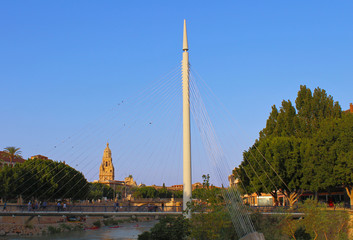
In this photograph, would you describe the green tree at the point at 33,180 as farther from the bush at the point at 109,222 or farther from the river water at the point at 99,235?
the bush at the point at 109,222

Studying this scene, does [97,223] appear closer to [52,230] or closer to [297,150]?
[52,230]

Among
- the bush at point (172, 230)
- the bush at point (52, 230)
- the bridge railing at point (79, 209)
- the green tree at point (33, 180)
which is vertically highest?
the green tree at point (33, 180)

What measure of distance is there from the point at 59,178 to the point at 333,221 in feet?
179

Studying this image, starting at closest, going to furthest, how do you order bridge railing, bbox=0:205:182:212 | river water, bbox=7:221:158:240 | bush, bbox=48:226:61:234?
bridge railing, bbox=0:205:182:212, river water, bbox=7:221:158:240, bush, bbox=48:226:61:234

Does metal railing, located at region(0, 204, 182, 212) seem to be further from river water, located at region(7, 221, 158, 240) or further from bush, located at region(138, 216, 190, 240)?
bush, located at region(138, 216, 190, 240)

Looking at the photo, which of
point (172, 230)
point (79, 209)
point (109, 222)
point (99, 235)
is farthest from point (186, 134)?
point (109, 222)

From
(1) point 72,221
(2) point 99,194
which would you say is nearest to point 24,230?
(1) point 72,221

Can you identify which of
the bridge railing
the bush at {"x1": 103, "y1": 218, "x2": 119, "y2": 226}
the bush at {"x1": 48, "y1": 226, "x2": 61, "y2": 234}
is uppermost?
the bridge railing

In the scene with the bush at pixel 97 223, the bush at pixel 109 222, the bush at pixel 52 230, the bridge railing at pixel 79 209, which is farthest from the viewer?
the bush at pixel 109 222

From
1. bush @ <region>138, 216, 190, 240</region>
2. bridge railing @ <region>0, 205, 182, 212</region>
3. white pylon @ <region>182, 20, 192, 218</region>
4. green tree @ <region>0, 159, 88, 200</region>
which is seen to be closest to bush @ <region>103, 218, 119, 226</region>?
green tree @ <region>0, 159, 88, 200</region>

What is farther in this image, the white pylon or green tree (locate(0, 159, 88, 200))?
green tree (locate(0, 159, 88, 200))

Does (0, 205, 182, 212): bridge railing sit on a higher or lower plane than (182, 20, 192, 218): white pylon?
lower

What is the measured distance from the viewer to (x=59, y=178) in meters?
73.4

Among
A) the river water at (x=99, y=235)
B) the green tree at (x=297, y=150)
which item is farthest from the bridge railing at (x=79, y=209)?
the green tree at (x=297, y=150)
